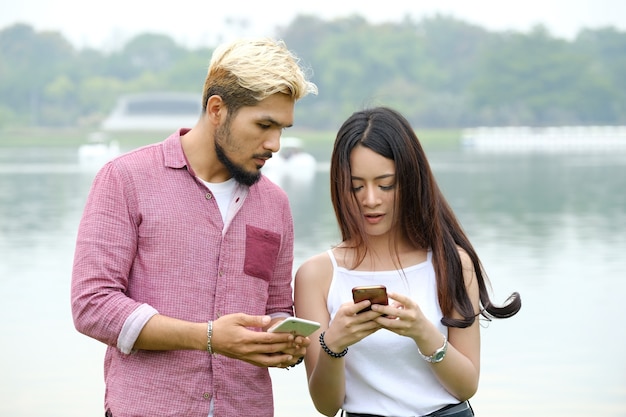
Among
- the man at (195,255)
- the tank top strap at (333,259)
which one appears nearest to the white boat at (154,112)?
the tank top strap at (333,259)

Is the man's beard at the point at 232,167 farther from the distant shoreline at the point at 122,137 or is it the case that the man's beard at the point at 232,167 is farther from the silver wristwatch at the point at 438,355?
the distant shoreline at the point at 122,137

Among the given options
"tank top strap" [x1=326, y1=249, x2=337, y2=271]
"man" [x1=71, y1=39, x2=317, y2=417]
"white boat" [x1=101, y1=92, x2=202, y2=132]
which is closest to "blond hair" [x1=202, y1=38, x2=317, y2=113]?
"man" [x1=71, y1=39, x2=317, y2=417]

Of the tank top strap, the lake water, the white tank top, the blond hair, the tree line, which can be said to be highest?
the tree line

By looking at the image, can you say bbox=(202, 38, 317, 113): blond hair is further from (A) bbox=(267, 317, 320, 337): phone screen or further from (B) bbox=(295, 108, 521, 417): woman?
(A) bbox=(267, 317, 320, 337): phone screen

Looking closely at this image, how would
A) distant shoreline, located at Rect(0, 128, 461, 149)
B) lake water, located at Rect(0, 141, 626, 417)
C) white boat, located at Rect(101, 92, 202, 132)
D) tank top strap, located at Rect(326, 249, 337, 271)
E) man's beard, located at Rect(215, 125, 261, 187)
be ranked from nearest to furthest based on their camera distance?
man's beard, located at Rect(215, 125, 261, 187) < tank top strap, located at Rect(326, 249, 337, 271) < lake water, located at Rect(0, 141, 626, 417) < distant shoreline, located at Rect(0, 128, 461, 149) < white boat, located at Rect(101, 92, 202, 132)

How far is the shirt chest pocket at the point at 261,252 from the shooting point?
2.85 m

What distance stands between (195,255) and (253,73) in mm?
463

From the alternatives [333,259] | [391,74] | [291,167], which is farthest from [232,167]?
[391,74]

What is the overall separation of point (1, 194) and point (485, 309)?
2174 cm

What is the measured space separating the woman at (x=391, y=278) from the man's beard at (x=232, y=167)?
0.78 feet

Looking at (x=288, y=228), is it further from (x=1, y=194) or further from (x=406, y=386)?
(x=1, y=194)

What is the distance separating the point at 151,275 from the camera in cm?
275

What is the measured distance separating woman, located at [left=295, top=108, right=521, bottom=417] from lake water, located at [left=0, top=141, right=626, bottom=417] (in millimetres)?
2988

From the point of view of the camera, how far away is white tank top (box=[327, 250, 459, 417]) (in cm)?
286
